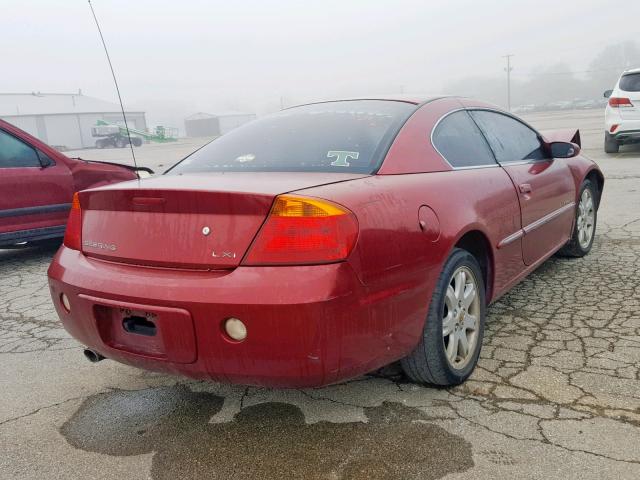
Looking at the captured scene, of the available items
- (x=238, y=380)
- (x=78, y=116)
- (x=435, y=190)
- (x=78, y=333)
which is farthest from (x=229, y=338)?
(x=78, y=116)

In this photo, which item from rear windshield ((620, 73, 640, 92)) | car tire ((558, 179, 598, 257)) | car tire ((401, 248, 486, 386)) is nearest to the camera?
car tire ((401, 248, 486, 386))

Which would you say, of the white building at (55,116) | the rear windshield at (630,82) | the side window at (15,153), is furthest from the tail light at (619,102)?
the white building at (55,116)

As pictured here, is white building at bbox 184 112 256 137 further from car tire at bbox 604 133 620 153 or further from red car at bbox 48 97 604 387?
red car at bbox 48 97 604 387

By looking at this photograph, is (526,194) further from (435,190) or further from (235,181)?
(235,181)

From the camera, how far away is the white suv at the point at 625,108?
10.3 m

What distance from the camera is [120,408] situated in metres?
2.56

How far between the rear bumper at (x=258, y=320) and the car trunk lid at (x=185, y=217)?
2.6 inches

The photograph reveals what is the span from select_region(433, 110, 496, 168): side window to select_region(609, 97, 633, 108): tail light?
8806 mm

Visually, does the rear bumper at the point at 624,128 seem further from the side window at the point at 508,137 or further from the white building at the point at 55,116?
the white building at the point at 55,116

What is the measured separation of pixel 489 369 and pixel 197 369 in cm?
145

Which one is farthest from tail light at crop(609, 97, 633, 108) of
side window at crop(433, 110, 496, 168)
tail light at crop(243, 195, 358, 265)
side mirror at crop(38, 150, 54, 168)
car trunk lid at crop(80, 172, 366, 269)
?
tail light at crop(243, 195, 358, 265)

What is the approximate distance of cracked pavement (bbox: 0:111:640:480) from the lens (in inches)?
80.0

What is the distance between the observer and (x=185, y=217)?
6.79 feet

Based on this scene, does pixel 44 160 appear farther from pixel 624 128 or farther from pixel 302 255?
pixel 624 128
